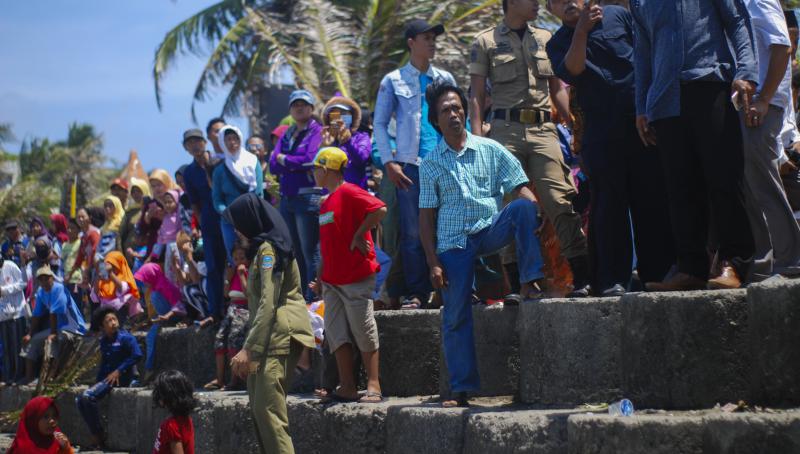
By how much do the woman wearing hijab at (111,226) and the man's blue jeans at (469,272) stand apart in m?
8.13

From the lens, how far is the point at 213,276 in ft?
34.3

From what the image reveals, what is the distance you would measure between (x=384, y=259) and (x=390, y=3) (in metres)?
9.82

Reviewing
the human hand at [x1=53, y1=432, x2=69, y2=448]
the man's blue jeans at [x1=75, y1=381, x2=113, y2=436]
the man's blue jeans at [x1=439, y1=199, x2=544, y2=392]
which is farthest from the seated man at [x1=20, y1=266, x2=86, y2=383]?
the man's blue jeans at [x1=439, y1=199, x2=544, y2=392]

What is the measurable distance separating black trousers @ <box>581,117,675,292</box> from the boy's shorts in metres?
1.62

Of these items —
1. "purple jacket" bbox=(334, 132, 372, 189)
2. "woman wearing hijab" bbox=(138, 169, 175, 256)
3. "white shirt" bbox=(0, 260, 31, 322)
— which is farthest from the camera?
"white shirt" bbox=(0, 260, 31, 322)

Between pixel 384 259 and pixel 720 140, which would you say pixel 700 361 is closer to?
pixel 720 140

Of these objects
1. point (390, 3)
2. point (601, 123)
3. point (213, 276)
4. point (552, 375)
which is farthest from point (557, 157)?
point (390, 3)

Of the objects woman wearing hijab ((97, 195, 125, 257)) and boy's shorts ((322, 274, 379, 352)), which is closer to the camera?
boy's shorts ((322, 274, 379, 352))

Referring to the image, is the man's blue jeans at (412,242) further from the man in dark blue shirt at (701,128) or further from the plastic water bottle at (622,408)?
the plastic water bottle at (622,408)

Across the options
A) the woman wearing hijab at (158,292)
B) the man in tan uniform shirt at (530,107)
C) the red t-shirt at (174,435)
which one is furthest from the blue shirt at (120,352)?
the man in tan uniform shirt at (530,107)

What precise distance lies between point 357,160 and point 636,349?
4.27 metres

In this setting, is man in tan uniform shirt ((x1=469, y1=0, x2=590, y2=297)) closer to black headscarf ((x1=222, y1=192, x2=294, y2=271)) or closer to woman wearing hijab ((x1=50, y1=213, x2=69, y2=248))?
black headscarf ((x1=222, y1=192, x2=294, y2=271))

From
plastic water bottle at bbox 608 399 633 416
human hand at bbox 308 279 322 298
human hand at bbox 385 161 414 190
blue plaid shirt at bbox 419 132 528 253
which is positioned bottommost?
plastic water bottle at bbox 608 399 633 416

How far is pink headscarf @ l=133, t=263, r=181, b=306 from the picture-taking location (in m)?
11.8
